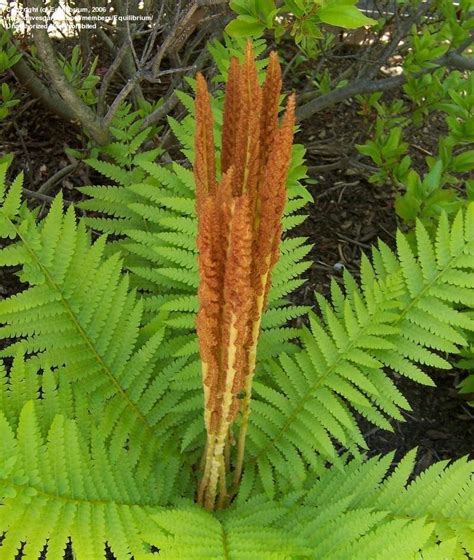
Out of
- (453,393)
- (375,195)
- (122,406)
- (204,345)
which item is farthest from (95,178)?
(204,345)

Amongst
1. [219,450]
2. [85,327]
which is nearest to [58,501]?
[219,450]

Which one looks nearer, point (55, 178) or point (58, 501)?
point (58, 501)

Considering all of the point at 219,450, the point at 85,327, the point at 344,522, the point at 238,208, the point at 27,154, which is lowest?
the point at 344,522

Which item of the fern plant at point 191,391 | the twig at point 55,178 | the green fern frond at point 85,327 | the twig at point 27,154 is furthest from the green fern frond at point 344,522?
the twig at point 27,154

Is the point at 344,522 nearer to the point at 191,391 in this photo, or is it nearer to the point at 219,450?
the point at 219,450

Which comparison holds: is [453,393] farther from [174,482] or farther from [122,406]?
[122,406]

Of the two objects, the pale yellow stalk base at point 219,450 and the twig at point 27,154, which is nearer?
the pale yellow stalk base at point 219,450

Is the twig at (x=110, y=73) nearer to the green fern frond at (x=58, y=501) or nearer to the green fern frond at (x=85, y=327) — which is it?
the green fern frond at (x=85, y=327)
